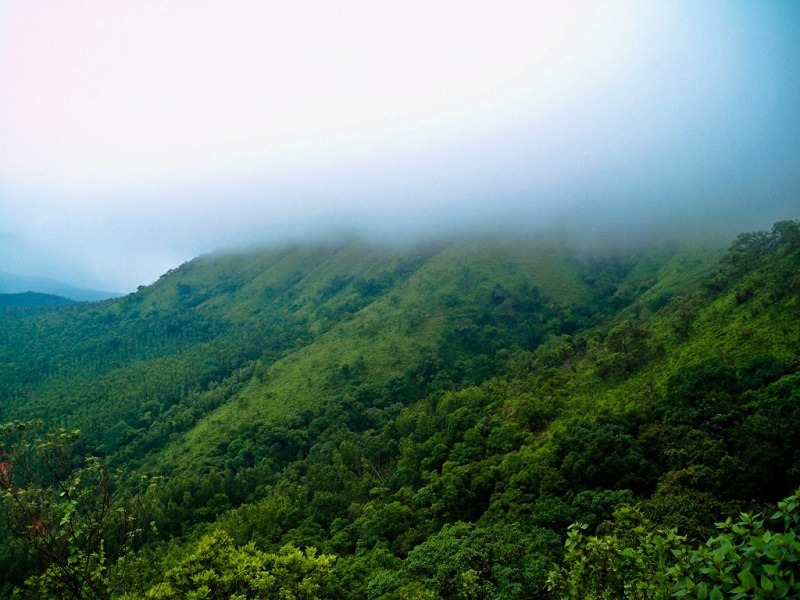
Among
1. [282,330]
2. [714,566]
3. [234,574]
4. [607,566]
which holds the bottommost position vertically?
[282,330]

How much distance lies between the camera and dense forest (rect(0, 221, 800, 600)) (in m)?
9.70

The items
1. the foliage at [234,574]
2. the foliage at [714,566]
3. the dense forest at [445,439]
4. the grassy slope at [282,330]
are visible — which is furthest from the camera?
the grassy slope at [282,330]

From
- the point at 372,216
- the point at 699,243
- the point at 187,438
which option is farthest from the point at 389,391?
the point at 372,216

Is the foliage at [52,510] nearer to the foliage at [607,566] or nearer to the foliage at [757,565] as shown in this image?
the foliage at [757,565]

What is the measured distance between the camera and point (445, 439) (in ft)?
175

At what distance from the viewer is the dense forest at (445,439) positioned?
970cm

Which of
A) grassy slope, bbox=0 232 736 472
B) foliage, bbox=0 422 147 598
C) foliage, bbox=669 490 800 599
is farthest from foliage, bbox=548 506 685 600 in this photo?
grassy slope, bbox=0 232 736 472

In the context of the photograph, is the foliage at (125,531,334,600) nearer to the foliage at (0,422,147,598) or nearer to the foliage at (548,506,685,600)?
the foliage at (0,422,147,598)

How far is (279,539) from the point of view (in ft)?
146

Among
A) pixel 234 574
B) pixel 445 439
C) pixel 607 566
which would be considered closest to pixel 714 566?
pixel 607 566

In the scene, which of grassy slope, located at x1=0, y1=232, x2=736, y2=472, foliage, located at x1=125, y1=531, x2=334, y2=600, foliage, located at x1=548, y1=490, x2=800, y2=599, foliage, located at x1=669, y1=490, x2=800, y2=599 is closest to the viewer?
foliage, located at x1=669, y1=490, x2=800, y2=599

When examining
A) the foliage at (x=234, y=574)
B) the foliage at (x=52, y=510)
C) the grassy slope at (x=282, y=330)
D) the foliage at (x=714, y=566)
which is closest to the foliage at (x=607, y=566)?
the foliage at (x=714, y=566)

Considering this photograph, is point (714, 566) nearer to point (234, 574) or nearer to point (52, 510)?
point (52, 510)

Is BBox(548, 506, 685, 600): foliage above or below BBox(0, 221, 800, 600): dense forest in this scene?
above
